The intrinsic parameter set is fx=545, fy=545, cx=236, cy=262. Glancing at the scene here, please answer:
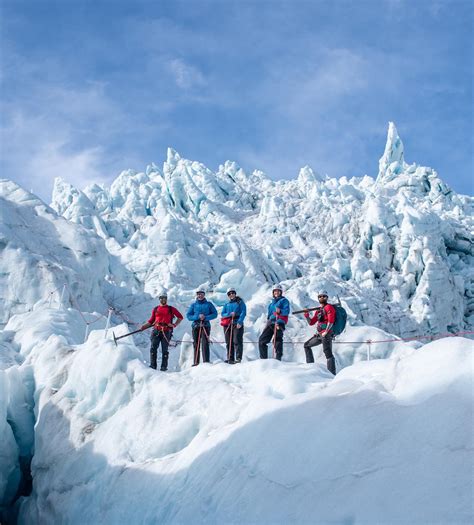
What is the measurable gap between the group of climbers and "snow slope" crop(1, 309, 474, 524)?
0.73m

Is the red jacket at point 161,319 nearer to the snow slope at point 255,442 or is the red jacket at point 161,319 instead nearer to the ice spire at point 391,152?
the snow slope at point 255,442

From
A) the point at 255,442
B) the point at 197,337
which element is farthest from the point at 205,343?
the point at 255,442

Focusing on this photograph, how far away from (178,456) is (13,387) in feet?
14.2

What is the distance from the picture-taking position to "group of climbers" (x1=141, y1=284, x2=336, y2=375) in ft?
25.5

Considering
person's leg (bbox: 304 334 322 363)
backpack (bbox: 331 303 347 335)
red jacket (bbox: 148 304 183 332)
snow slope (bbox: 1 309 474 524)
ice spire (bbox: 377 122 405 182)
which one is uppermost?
ice spire (bbox: 377 122 405 182)

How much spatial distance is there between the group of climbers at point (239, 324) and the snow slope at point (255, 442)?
2.41 feet

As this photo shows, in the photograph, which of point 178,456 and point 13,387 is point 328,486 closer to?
point 178,456

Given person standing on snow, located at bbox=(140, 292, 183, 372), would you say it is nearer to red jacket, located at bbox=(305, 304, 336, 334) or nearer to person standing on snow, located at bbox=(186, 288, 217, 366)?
person standing on snow, located at bbox=(186, 288, 217, 366)

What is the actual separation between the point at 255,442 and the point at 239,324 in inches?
130

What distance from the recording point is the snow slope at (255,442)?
3.85 meters

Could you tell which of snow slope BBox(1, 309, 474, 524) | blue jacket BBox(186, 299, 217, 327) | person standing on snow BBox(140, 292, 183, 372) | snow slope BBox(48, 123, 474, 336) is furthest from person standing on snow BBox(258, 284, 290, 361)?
snow slope BBox(48, 123, 474, 336)

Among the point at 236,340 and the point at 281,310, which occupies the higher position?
the point at 281,310

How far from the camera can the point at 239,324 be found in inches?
324

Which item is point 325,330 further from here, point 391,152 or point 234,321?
point 391,152
